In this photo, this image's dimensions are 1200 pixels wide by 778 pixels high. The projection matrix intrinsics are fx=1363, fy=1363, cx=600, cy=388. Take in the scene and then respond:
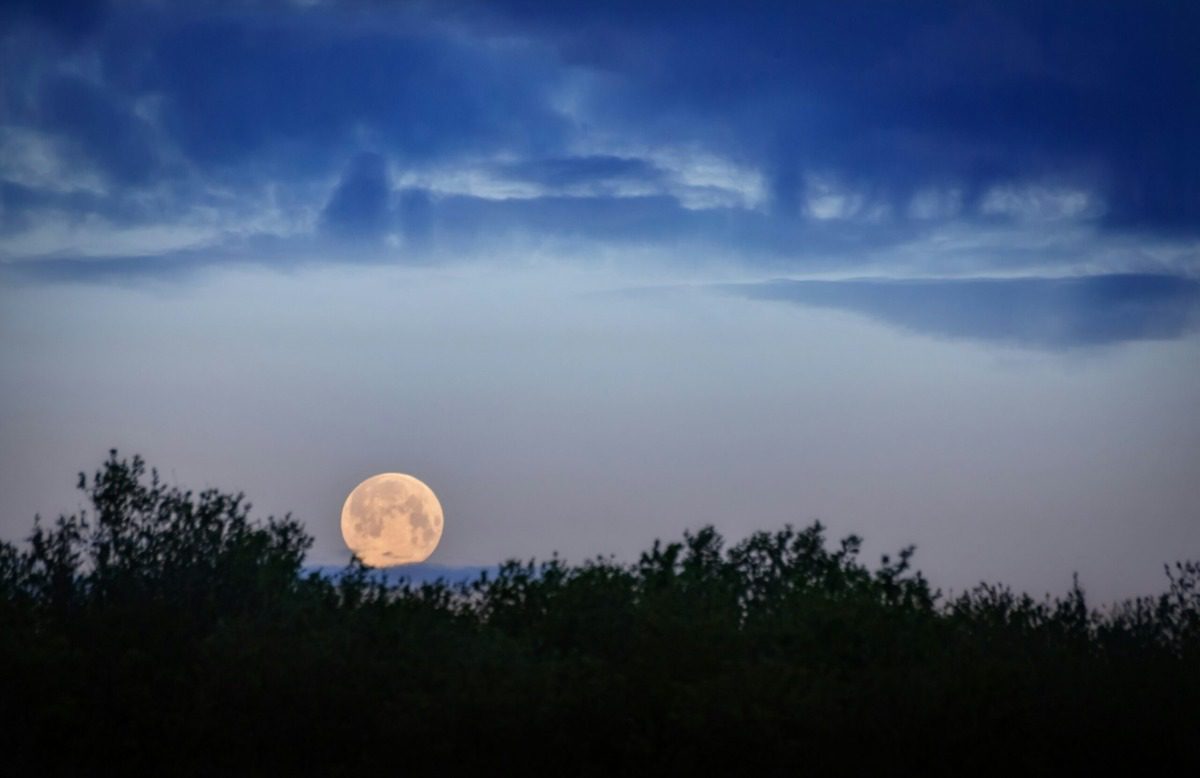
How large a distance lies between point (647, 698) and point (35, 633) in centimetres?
754

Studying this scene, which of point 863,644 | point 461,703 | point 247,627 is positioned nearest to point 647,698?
point 461,703

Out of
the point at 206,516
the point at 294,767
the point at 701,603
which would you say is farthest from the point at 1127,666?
the point at 206,516

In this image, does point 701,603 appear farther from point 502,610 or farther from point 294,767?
point 294,767

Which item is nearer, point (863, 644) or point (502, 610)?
point (863, 644)

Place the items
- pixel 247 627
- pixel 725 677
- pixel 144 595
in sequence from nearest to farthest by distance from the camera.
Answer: pixel 725 677 → pixel 247 627 → pixel 144 595

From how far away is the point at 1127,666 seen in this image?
1644 cm

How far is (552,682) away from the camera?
48.6ft

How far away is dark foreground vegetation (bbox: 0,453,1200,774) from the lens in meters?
14.5

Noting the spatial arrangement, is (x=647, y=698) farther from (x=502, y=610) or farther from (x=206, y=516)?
(x=206, y=516)

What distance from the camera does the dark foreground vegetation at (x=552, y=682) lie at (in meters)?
14.5

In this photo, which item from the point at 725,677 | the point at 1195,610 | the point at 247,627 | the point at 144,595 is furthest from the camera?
the point at 1195,610

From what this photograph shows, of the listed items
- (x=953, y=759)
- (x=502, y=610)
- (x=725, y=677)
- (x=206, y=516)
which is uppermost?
(x=206, y=516)

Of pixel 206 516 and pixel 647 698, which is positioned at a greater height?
pixel 206 516

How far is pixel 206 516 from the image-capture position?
19250mm
